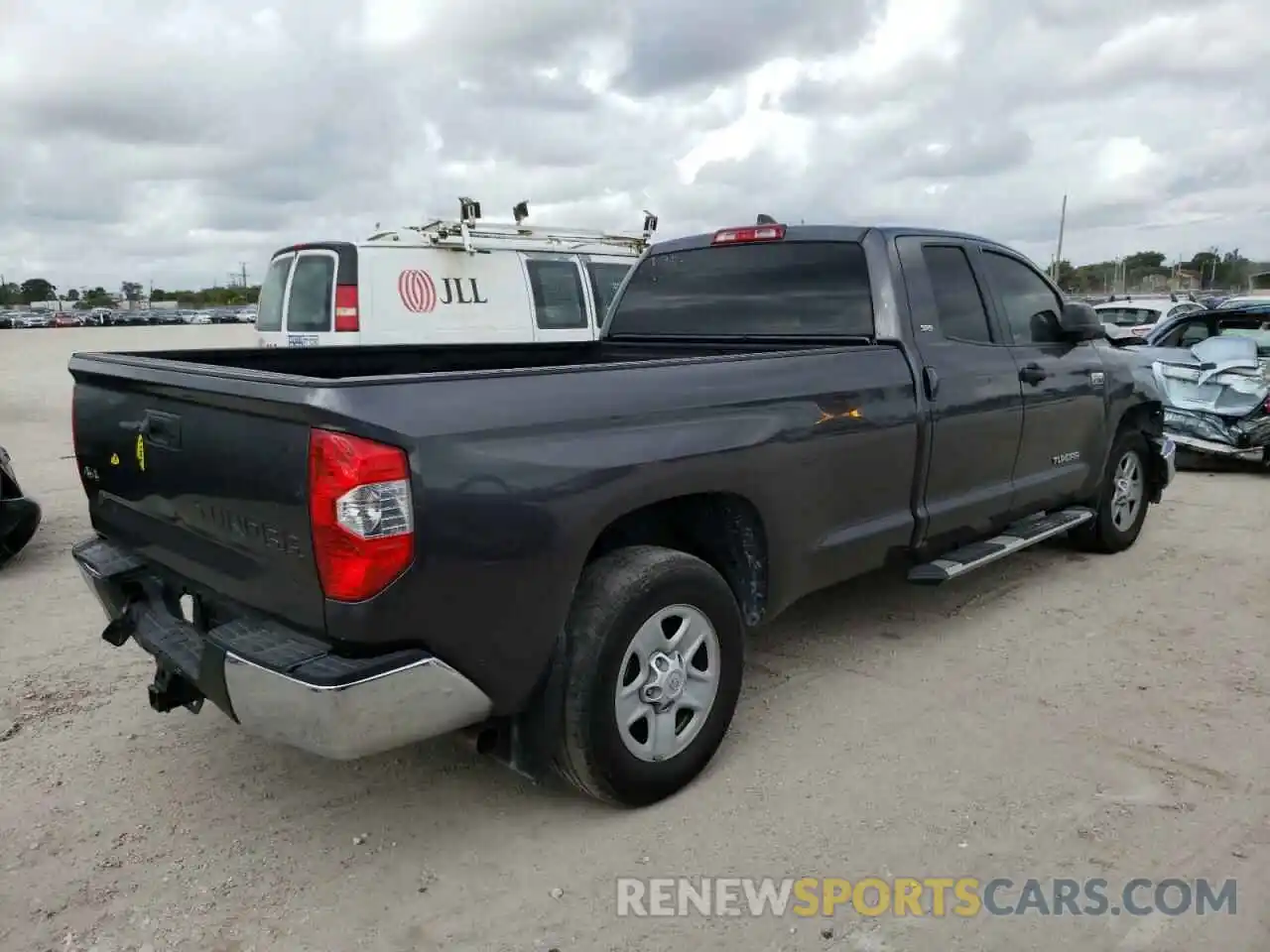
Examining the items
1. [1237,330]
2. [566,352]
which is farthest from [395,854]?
[1237,330]

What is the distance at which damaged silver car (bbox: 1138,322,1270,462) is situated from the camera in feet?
29.5

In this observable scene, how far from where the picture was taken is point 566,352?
5.17 metres

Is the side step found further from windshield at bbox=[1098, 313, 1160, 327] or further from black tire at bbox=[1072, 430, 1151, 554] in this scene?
windshield at bbox=[1098, 313, 1160, 327]

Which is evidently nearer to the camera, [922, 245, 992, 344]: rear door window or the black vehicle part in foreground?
[922, 245, 992, 344]: rear door window

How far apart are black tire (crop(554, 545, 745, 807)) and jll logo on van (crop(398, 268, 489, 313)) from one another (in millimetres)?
6382

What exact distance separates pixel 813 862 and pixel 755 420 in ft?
4.72

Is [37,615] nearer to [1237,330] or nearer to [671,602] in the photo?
[671,602]

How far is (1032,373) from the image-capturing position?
4.91 meters

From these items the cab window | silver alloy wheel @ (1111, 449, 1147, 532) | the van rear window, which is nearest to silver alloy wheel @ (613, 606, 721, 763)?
the van rear window

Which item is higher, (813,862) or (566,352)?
(566,352)

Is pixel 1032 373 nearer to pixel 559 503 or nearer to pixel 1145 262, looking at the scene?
pixel 559 503

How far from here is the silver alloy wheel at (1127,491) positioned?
6035 mm

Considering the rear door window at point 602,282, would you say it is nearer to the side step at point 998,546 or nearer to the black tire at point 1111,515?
the black tire at point 1111,515

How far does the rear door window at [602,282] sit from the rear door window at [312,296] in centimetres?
295
